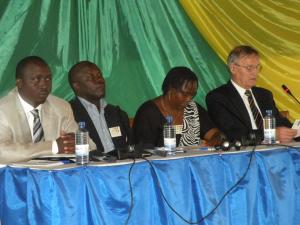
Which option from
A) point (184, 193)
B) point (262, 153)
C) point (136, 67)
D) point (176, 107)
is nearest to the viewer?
point (184, 193)

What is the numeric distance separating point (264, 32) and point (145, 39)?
124 centimetres

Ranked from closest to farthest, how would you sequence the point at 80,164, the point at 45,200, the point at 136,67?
1. the point at 45,200
2. the point at 80,164
3. the point at 136,67

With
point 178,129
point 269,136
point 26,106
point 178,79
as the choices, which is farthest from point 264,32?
point 26,106

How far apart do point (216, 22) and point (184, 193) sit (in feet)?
7.95

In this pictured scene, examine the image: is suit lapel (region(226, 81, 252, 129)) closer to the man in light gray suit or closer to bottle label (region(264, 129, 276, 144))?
bottle label (region(264, 129, 276, 144))

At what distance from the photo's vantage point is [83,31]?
179 inches

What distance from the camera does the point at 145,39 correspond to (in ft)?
15.8

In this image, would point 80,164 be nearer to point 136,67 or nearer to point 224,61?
point 136,67

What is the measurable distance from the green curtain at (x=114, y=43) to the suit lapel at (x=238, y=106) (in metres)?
0.62

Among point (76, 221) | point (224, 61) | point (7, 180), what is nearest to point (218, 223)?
point (76, 221)

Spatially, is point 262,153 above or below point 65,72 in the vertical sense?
below

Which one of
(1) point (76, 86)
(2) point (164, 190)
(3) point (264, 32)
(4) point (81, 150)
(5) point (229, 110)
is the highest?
(3) point (264, 32)

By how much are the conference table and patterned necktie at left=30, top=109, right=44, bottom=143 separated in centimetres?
72

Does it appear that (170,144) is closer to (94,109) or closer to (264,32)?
(94,109)
